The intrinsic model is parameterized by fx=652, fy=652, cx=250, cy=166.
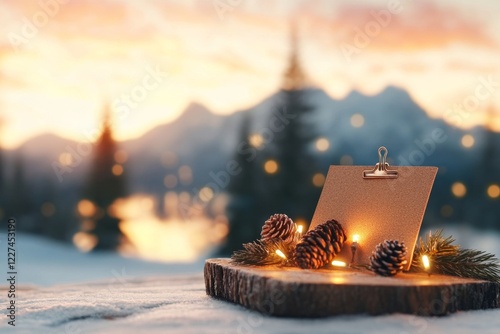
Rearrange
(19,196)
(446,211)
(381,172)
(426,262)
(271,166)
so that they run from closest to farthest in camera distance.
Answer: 1. (426,262)
2. (381,172)
3. (19,196)
4. (446,211)
5. (271,166)

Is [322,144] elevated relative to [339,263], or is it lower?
elevated

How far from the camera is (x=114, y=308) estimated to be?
2.52 m

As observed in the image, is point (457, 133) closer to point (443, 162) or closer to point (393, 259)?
point (443, 162)

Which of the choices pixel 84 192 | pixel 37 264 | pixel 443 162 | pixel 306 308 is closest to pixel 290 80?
pixel 443 162

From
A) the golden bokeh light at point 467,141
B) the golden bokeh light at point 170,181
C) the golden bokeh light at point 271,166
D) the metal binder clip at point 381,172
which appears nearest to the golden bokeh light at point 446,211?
the golden bokeh light at point 467,141

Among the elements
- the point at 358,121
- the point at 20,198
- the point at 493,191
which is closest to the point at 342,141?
the point at 358,121

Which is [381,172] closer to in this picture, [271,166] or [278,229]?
[278,229]

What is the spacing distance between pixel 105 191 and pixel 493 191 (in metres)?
4.55

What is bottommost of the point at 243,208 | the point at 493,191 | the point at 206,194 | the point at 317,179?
the point at 243,208

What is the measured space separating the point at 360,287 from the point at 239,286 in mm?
518

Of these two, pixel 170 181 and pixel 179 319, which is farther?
pixel 170 181

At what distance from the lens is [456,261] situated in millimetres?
2727

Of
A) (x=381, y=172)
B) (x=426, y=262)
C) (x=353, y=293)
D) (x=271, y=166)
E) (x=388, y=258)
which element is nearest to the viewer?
(x=353, y=293)

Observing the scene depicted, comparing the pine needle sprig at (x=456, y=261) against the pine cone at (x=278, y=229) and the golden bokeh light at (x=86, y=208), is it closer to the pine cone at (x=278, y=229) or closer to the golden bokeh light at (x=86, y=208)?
the pine cone at (x=278, y=229)
